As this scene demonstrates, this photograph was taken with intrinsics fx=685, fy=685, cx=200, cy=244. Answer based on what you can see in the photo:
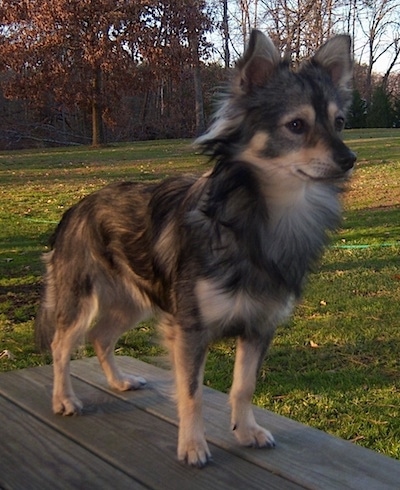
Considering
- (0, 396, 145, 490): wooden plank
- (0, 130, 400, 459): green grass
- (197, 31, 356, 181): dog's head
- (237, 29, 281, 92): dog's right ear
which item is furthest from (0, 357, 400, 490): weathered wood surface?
(237, 29, 281, 92): dog's right ear

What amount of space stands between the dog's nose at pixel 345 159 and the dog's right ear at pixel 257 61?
0.53m

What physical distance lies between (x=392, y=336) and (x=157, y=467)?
3415mm

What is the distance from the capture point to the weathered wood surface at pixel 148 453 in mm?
2848

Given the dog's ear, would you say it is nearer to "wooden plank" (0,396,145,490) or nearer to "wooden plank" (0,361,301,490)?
"wooden plank" (0,361,301,490)

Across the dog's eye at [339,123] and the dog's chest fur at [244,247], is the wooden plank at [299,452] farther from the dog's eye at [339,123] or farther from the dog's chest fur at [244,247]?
the dog's eye at [339,123]

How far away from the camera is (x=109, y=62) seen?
30.7 m

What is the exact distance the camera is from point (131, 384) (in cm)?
405

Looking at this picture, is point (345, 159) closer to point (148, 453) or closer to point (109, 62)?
point (148, 453)

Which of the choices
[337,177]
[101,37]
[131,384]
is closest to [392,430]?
[131,384]

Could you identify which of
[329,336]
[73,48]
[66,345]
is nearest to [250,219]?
[66,345]

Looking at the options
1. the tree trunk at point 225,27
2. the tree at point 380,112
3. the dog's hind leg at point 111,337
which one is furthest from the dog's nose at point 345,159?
the tree at point 380,112

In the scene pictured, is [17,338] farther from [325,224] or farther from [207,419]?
[325,224]


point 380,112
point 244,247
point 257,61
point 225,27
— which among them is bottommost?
point 244,247

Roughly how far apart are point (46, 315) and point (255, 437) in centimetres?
155
